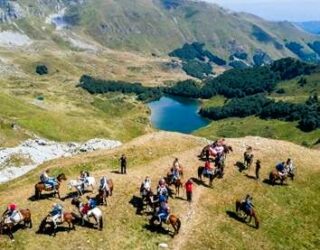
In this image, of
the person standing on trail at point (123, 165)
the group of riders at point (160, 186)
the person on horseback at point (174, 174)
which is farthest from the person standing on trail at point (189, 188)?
the person standing on trail at point (123, 165)

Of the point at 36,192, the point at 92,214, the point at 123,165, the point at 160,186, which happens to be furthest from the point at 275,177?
the point at 36,192

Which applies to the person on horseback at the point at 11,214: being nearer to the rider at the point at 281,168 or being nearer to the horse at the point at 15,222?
the horse at the point at 15,222

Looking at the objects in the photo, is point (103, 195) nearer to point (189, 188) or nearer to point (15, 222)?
point (189, 188)

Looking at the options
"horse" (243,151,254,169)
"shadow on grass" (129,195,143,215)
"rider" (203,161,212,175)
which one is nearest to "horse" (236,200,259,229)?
"rider" (203,161,212,175)

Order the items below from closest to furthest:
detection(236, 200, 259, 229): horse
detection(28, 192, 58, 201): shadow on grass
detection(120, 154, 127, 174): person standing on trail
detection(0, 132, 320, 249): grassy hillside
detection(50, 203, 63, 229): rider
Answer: detection(50, 203, 63, 229): rider, detection(0, 132, 320, 249): grassy hillside, detection(236, 200, 259, 229): horse, detection(28, 192, 58, 201): shadow on grass, detection(120, 154, 127, 174): person standing on trail

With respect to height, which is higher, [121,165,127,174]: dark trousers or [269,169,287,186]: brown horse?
[269,169,287,186]: brown horse

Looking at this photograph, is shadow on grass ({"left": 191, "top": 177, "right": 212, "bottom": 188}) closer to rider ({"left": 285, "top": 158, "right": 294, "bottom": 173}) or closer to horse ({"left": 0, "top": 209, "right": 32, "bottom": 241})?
rider ({"left": 285, "top": 158, "right": 294, "bottom": 173})

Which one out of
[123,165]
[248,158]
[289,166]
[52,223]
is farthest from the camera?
[248,158]

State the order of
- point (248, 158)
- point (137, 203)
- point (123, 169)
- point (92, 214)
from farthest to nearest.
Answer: point (248, 158) < point (123, 169) < point (137, 203) < point (92, 214)
